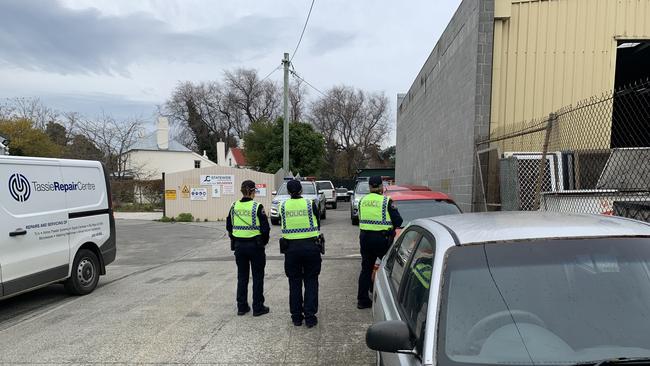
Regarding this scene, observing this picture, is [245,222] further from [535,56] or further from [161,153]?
[161,153]

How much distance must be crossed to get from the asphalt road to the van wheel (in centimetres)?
15

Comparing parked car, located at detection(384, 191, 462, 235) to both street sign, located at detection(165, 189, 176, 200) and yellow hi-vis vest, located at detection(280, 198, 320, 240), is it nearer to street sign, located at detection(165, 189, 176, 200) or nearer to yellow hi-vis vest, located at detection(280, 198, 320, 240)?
yellow hi-vis vest, located at detection(280, 198, 320, 240)

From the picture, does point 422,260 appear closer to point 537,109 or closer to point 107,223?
point 107,223

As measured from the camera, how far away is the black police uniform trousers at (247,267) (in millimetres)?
5508

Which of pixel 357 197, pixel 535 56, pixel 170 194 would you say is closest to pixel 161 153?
pixel 170 194

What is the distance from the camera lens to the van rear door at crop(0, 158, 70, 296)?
5.72 metres

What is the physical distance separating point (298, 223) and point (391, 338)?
300 centimetres

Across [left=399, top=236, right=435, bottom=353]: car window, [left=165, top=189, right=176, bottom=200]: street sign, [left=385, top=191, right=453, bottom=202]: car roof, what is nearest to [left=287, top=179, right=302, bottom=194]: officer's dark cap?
[left=385, top=191, right=453, bottom=202]: car roof

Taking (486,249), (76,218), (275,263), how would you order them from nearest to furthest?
1. (486,249)
2. (76,218)
3. (275,263)

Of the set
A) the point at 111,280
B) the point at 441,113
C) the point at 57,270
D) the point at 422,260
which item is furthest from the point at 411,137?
the point at 422,260

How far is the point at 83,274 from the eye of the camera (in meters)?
6.99

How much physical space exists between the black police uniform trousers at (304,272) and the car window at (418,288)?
7.19 feet

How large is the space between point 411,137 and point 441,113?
7617 mm

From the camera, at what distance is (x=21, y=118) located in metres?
31.6
